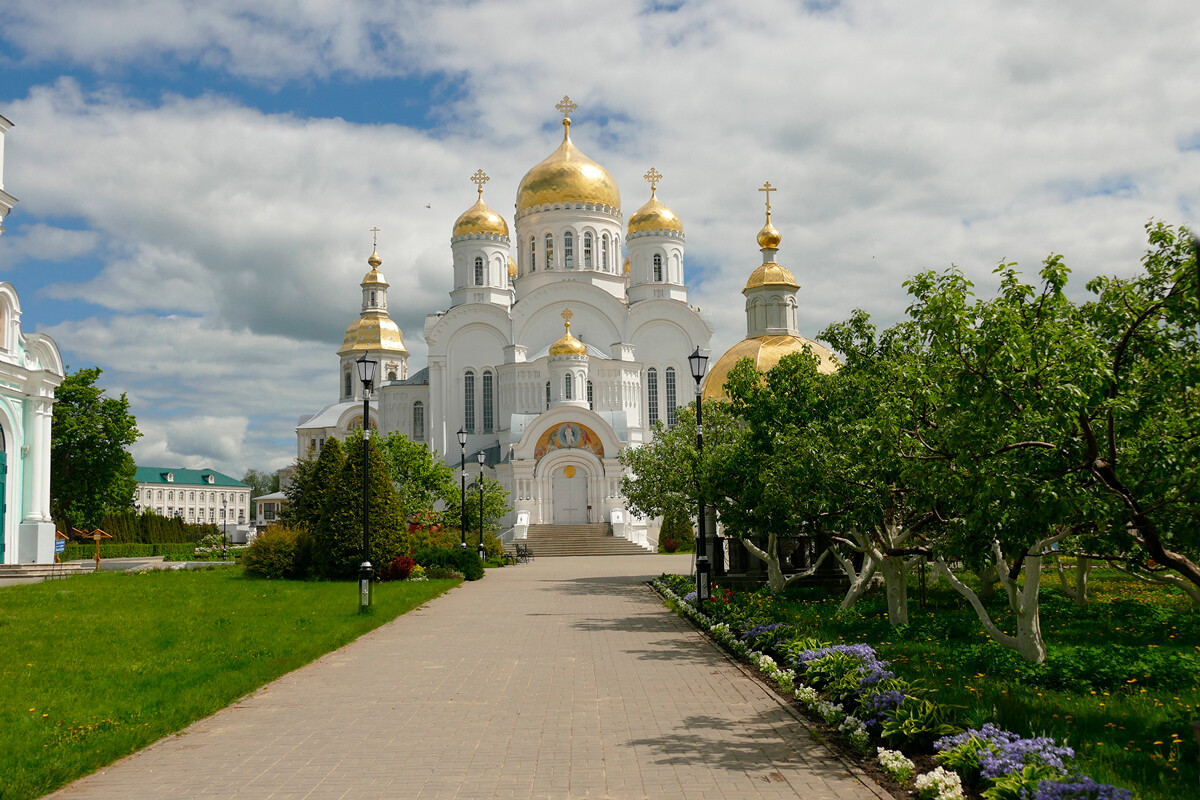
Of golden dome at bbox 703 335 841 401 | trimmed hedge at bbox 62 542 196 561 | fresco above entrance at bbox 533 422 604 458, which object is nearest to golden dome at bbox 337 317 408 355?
trimmed hedge at bbox 62 542 196 561

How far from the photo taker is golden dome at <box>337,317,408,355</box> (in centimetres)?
6512

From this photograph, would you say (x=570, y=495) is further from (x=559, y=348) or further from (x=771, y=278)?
(x=771, y=278)

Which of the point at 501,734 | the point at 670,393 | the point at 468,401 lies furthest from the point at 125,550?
the point at 501,734

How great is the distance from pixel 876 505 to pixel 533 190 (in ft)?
139

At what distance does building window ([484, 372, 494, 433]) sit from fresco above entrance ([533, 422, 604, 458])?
274 inches

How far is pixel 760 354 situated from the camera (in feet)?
104

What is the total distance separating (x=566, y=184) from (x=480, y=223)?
5.42 metres

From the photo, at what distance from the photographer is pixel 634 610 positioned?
17.3m

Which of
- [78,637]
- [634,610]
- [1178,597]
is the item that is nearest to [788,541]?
[634,610]

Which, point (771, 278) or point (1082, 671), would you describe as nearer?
point (1082, 671)

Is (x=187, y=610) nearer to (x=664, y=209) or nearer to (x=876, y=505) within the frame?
(x=876, y=505)

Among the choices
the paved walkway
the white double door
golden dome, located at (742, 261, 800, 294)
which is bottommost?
the paved walkway

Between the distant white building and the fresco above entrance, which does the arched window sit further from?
the distant white building

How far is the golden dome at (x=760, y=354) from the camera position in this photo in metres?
31.4
